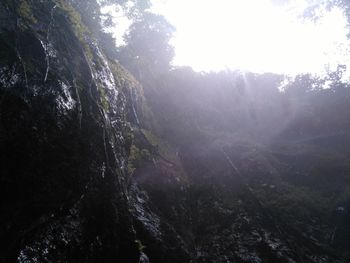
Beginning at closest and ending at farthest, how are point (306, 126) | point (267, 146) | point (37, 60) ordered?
point (37, 60)
point (267, 146)
point (306, 126)

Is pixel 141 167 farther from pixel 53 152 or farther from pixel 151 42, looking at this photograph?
pixel 151 42

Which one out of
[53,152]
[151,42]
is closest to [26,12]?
[53,152]

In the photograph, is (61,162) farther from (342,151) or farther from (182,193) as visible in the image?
(342,151)

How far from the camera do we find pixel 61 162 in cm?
398

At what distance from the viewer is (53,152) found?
3893mm

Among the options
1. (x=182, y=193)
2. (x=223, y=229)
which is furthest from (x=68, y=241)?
(x=182, y=193)

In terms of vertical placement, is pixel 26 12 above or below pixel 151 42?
below

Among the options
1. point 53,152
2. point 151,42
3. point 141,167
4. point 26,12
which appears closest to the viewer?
point 53,152

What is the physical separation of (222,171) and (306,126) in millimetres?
8152

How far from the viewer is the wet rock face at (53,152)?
3.21m

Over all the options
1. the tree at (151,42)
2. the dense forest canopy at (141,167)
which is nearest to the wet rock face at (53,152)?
the dense forest canopy at (141,167)

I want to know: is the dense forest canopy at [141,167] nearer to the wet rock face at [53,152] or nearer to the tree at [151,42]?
the wet rock face at [53,152]

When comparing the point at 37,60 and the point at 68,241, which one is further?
the point at 37,60

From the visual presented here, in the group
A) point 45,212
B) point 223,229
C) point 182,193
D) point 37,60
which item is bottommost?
point 223,229
